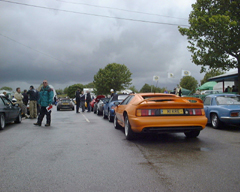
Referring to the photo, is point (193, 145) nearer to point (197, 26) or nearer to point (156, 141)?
point (156, 141)

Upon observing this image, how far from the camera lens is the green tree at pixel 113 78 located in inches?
2739

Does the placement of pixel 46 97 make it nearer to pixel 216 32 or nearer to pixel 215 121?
pixel 215 121

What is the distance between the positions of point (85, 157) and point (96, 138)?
223 centimetres

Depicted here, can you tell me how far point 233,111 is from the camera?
8422 mm

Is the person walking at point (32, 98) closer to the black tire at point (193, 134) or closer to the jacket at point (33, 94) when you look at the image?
the jacket at point (33, 94)

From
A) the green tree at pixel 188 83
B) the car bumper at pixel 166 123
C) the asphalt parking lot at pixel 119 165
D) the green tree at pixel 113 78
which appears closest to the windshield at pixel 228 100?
the asphalt parking lot at pixel 119 165

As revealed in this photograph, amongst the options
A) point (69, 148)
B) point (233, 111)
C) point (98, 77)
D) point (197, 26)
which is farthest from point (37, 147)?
point (98, 77)

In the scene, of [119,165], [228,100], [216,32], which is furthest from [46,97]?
[216,32]

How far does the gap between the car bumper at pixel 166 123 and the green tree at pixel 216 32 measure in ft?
32.7

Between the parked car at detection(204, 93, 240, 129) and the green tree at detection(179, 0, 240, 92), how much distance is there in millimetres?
6323

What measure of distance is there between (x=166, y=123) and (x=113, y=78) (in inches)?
2531

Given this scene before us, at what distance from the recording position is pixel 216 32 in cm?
1480

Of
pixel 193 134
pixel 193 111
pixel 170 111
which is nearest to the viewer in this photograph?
pixel 170 111

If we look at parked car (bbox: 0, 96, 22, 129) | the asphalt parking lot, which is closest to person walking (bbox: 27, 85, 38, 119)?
parked car (bbox: 0, 96, 22, 129)
